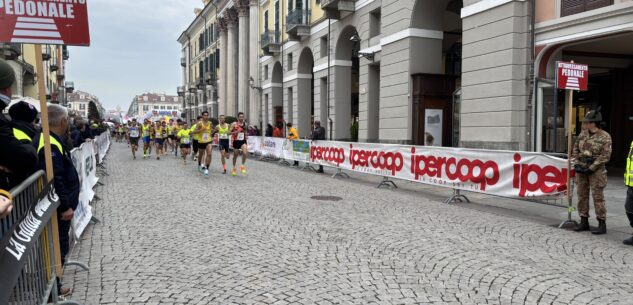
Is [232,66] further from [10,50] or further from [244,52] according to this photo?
[10,50]

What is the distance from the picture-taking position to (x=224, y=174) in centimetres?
1429

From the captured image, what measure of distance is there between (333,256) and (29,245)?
332cm

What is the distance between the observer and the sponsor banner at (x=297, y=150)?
16594 millimetres

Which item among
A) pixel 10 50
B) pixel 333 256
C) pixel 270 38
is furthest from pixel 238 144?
pixel 270 38

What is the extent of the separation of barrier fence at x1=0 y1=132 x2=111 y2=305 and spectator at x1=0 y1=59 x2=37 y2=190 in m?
0.10

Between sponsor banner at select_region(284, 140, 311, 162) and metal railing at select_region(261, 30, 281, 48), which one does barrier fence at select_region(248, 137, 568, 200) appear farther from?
metal railing at select_region(261, 30, 281, 48)

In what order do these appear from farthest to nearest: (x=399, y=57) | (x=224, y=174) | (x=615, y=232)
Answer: (x=399, y=57)
(x=224, y=174)
(x=615, y=232)

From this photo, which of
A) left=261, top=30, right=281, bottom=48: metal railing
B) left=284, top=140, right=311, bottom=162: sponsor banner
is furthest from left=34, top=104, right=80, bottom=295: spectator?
left=261, top=30, right=281, bottom=48: metal railing

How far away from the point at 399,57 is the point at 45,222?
17318mm

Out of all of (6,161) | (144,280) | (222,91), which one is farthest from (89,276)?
(222,91)

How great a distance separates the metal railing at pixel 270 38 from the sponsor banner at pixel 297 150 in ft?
53.5

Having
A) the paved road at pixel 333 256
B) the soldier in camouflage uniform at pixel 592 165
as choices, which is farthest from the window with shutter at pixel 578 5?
the paved road at pixel 333 256

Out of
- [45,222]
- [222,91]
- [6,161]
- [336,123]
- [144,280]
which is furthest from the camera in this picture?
[222,91]

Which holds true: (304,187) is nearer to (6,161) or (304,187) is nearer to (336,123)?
(6,161)
